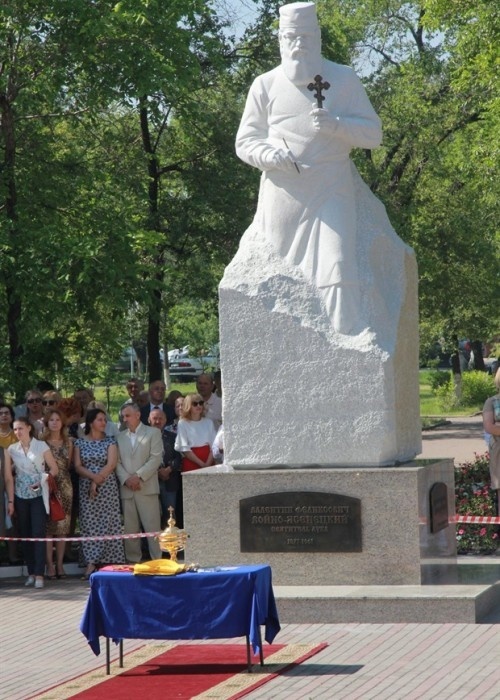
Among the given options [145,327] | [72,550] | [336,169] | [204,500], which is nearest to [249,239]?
[336,169]

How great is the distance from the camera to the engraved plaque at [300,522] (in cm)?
1172

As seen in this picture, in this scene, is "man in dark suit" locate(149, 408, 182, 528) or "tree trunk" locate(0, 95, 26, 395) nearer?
"man in dark suit" locate(149, 408, 182, 528)

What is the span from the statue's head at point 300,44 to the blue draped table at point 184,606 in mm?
4505

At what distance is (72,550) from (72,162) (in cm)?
754

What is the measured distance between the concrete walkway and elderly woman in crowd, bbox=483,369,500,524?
3824 mm

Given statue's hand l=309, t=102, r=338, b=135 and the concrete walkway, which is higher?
statue's hand l=309, t=102, r=338, b=135

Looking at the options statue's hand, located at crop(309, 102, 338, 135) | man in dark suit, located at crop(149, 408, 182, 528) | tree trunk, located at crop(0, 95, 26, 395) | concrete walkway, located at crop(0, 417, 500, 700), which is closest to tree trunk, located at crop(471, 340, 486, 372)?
tree trunk, located at crop(0, 95, 26, 395)

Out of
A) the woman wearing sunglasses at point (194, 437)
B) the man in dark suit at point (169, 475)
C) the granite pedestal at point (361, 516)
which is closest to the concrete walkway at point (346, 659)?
the granite pedestal at point (361, 516)

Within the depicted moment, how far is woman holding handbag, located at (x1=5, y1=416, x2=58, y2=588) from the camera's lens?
47.4ft

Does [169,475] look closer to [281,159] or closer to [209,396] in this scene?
[209,396]

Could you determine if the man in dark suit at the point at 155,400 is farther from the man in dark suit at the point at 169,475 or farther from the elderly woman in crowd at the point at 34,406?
the elderly woman in crowd at the point at 34,406

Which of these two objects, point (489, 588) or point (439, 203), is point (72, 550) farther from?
point (439, 203)

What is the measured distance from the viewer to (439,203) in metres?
38.2

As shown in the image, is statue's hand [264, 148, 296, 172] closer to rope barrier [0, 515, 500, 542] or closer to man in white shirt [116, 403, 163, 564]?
rope barrier [0, 515, 500, 542]
